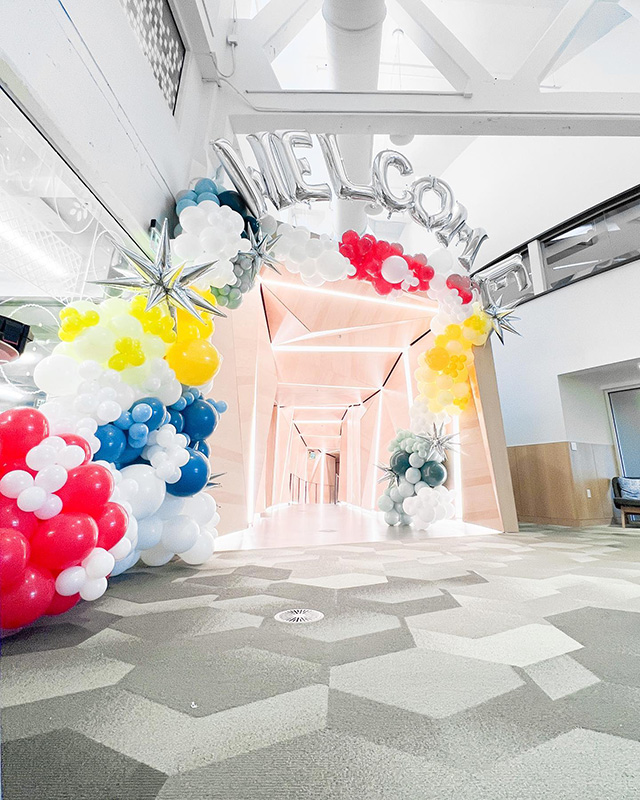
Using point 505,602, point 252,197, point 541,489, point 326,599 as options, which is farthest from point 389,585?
point 541,489

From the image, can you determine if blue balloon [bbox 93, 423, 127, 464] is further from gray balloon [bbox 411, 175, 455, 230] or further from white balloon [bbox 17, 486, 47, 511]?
gray balloon [bbox 411, 175, 455, 230]

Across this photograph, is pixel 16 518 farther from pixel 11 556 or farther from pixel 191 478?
pixel 191 478

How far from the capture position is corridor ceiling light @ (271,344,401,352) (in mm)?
7289

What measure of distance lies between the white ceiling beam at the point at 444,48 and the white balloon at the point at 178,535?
3963 mm

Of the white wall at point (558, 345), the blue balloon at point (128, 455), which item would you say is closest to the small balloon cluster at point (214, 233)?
the blue balloon at point (128, 455)

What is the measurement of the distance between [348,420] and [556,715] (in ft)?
40.4

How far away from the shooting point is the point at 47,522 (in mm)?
1669

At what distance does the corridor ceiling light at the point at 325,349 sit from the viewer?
7289 millimetres

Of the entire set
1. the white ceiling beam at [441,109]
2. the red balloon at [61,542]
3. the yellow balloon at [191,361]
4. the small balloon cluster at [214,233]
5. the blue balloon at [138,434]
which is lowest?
the red balloon at [61,542]

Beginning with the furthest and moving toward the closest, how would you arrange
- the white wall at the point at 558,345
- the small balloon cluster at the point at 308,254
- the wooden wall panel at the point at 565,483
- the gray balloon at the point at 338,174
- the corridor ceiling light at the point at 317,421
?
the corridor ceiling light at the point at 317,421 < the wooden wall panel at the point at 565,483 < the white wall at the point at 558,345 < the small balloon cluster at the point at 308,254 < the gray balloon at the point at 338,174

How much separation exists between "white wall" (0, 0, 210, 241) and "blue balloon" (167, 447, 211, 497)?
1499 mm

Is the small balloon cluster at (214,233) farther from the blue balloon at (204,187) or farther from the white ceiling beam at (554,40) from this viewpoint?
the white ceiling beam at (554,40)

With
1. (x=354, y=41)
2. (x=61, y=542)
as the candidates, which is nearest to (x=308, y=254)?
(x=354, y=41)

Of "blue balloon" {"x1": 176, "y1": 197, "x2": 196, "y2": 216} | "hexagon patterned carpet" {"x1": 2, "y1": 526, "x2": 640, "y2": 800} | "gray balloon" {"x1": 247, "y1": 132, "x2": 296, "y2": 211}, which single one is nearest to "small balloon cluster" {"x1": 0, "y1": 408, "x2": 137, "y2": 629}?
"hexagon patterned carpet" {"x1": 2, "y1": 526, "x2": 640, "y2": 800}
